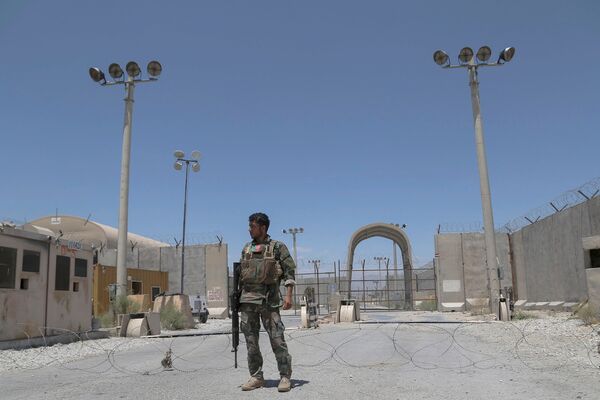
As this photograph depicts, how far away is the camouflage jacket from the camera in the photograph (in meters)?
5.67

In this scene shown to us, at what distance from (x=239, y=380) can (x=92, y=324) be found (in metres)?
9.56

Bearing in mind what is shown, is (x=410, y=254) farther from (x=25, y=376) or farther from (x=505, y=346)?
(x=25, y=376)

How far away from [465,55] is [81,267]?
46.2ft

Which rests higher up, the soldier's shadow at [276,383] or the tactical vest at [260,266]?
the tactical vest at [260,266]

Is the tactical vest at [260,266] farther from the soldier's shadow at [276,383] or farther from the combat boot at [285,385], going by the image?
the soldier's shadow at [276,383]

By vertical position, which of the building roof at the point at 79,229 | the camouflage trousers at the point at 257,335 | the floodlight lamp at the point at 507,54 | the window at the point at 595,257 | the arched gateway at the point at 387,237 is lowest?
the camouflage trousers at the point at 257,335

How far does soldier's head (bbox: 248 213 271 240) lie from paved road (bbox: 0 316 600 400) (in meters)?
1.58

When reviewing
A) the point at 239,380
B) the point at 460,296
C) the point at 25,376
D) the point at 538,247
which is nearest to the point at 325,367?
the point at 239,380

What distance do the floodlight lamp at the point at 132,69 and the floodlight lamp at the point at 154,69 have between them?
1.14ft

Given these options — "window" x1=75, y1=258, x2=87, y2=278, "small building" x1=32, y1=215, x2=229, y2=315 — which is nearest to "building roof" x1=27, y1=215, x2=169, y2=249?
"small building" x1=32, y1=215, x2=229, y2=315

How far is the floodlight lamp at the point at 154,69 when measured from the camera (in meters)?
19.6

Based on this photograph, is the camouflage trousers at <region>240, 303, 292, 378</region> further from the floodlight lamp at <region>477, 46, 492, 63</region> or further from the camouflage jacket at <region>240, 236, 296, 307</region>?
the floodlight lamp at <region>477, 46, 492, 63</region>

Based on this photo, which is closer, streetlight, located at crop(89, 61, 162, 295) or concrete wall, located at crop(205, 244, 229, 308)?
streetlight, located at crop(89, 61, 162, 295)

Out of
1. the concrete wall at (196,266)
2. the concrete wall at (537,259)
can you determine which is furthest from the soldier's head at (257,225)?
the concrete wall at (196,266)
